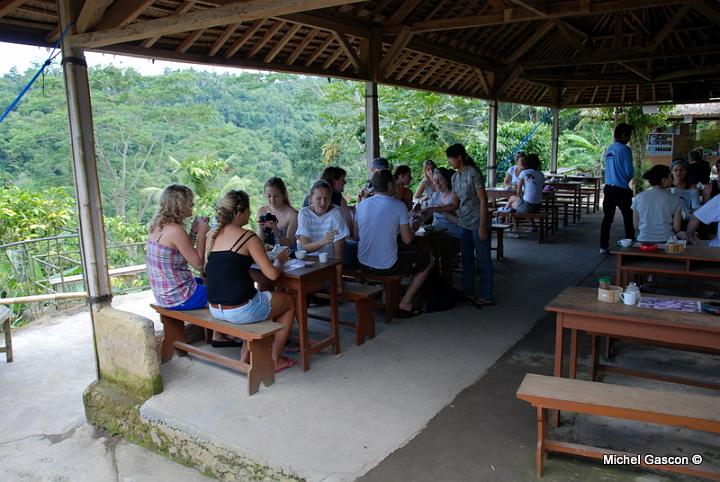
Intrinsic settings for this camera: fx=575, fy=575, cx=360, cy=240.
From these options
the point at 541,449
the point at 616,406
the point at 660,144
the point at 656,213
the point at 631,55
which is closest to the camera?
the point at 616,406

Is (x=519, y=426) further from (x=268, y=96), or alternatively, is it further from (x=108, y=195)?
(x=268, y=96)

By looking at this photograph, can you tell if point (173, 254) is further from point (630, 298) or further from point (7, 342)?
point (630, 298)

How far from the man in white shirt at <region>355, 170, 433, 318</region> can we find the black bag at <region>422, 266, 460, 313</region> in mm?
339

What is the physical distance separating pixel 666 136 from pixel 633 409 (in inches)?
678

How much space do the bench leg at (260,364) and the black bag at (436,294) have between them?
198cm

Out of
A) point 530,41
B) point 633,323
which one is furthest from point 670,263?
point 530,41

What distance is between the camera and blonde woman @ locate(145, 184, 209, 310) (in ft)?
12.9

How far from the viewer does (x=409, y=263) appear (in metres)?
5.02

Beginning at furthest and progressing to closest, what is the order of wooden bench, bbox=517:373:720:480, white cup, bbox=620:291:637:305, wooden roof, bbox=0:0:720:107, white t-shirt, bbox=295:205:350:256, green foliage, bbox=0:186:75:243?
green foliage, bbox=0:186:75:243
white t-shirt, bbox=295:205:350:256
wooden roof, bbox=0:0:720:107
white cup, bbox=620:291:637:305
wooden bench, bbox=517:373:720:480

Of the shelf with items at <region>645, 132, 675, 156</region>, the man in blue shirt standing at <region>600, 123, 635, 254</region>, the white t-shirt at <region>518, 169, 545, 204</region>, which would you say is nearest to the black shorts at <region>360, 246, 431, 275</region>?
the man in blue shirt standing at <region>600, 123, 635, 254</region>

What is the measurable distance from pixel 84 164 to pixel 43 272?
270 inches

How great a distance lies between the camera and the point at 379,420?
3.35 meters

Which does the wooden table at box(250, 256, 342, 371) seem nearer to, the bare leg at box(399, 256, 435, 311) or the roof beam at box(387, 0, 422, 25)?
the bare leg at box(399, 256, 435, 311)

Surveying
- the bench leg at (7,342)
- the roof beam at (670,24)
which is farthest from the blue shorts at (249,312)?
the roof beam at (670,24)
